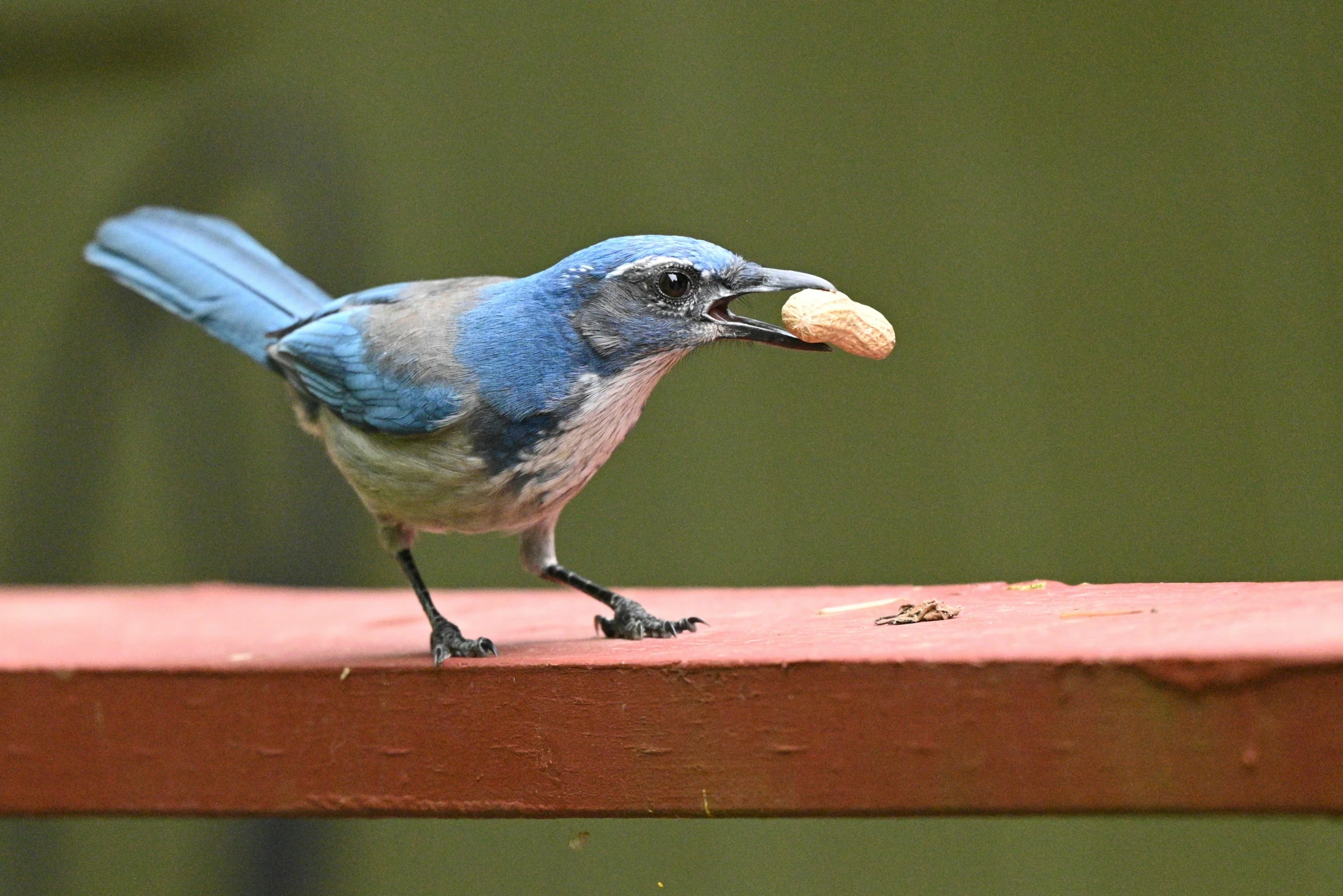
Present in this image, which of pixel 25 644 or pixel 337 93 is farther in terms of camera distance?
pixel 337 93

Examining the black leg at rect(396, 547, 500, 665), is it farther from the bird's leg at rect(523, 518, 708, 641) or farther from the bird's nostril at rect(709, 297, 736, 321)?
the bird's nostril at rect(709, 297, 736, 321)

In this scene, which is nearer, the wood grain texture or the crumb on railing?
the wood grain texture

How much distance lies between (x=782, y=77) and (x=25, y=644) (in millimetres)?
3129

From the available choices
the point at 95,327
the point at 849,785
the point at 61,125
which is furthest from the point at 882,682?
the point at 61,125

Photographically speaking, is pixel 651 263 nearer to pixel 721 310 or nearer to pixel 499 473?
pixel 721 310

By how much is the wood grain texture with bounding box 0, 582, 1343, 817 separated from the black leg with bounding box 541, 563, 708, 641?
73 millimetres

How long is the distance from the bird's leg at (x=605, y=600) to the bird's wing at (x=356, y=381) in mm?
406

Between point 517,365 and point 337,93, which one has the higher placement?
point 337,93

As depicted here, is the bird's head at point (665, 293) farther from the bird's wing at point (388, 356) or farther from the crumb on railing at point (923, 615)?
the crumb on railing at point (923, 615)

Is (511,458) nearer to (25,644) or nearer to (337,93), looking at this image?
(25,644)

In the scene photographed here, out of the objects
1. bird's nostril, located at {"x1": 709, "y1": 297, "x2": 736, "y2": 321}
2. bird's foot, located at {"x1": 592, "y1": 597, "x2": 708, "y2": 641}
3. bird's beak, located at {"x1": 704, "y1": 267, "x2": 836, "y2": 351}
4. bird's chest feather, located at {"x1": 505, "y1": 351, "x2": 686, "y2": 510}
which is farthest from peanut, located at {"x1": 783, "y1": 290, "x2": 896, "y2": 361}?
bird's foot, located at {"x1": 592, "y1": 597, "x2": 708, "y2": 641}

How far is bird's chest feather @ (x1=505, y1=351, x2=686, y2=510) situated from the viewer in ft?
8.86

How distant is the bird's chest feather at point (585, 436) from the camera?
2.70 m

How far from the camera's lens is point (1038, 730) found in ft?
→ 6.35
